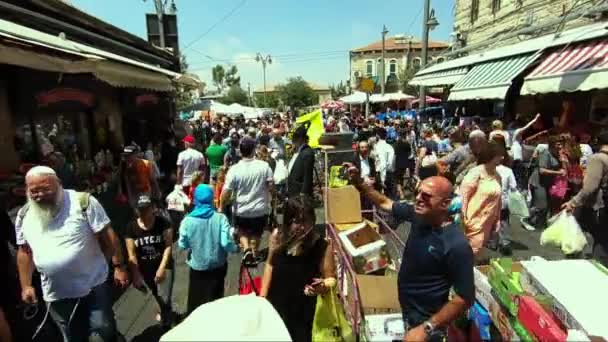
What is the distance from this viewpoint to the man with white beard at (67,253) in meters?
2.94

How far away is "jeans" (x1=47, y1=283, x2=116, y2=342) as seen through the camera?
3.07 metres

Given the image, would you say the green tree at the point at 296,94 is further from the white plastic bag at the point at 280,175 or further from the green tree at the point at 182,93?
the white plastic bag at the point at 280,175

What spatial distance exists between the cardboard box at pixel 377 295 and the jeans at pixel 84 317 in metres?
1.95

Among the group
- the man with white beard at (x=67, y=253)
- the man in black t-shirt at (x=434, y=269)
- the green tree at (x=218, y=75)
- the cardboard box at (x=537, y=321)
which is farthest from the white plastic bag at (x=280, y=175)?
the green tree at (x=218, y=75)

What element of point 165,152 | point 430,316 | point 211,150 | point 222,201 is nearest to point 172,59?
point 165,152

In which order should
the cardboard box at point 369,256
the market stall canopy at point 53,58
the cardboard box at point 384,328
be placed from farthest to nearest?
the market stall canopy at point 53,58 → the cardboard box at point 369,256 → the cardboard box at point 384,328

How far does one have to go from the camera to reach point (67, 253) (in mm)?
2963

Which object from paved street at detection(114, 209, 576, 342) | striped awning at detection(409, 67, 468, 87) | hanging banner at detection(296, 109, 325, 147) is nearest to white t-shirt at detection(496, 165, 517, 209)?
paved street at detection(114, 209, 576, 342)

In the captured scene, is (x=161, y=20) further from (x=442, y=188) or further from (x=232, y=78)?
(x=232, y=78)

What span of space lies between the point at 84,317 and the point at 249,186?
2508 millimetres

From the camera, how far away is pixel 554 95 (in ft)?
36.1

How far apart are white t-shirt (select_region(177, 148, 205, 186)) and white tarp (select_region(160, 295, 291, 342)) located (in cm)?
580

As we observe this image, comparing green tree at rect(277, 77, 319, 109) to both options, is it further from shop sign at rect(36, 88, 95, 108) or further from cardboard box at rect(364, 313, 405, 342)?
cardboard box at rect(364, 313, 405, 342)

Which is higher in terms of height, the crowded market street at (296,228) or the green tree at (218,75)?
the green tree at (218,75)
